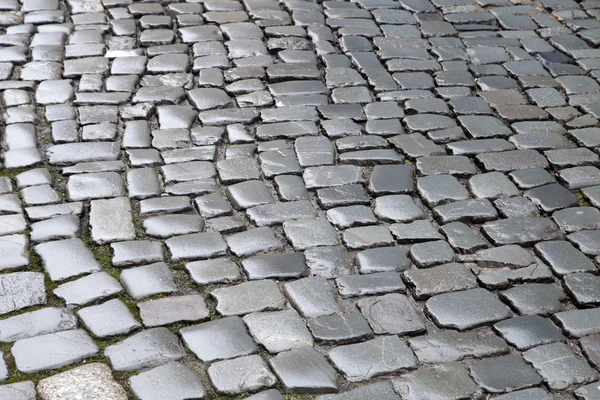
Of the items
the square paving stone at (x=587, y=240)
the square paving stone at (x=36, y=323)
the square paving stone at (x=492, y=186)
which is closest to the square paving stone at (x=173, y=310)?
the square paving stone at (x=36, y=323)

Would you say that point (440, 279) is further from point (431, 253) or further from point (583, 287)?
point (583, 287)

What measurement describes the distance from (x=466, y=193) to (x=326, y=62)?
1.60 meters

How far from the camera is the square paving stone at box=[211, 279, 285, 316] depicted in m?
3.32

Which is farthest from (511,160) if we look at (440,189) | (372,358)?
(372,358)

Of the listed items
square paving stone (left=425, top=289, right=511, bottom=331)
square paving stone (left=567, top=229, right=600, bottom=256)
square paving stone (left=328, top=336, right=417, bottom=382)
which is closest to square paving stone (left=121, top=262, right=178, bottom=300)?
square paving stone (left=328, top=336, right=417, bottom=382)

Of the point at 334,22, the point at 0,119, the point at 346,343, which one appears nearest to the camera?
the point at 346,343

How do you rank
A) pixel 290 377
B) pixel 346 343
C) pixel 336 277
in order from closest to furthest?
pixel 290 377 → pixel 346 343 → pixel 336 277

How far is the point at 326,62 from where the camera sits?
534cm

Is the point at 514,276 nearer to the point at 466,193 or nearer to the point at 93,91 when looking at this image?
the point at 466,193

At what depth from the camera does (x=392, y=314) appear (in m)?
3.33

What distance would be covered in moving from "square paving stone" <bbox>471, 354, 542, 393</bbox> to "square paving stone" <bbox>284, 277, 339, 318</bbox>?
2.01 ft

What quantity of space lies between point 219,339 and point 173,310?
0.25m

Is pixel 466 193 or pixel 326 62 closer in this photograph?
pixel 466 193

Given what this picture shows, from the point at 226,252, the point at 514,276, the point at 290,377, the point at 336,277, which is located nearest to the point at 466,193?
the point at 514,276
